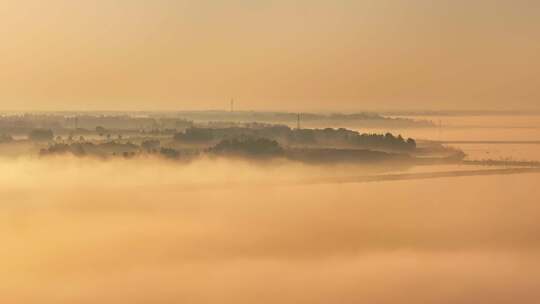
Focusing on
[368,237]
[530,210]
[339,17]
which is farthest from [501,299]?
[339,17]

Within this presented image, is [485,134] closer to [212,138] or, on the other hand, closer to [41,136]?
[212,138]

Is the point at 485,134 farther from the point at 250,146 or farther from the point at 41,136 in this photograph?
the point at 41,136

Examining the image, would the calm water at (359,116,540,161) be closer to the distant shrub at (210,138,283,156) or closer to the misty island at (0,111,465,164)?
the misty island at (0,111,465,164)

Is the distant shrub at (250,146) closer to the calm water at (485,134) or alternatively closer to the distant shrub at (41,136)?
the calm water at (485,134)

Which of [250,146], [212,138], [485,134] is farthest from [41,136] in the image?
[485,134]

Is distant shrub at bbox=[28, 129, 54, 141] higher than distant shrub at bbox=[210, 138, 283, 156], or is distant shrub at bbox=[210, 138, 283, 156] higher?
distant shrub at bbox=[28, 129, 54, 141]

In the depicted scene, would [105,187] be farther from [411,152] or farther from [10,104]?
[411,152]

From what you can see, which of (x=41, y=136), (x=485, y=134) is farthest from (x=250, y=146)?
(x=485, y=134)

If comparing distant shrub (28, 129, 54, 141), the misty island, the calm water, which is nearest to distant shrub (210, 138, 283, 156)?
the misty island
